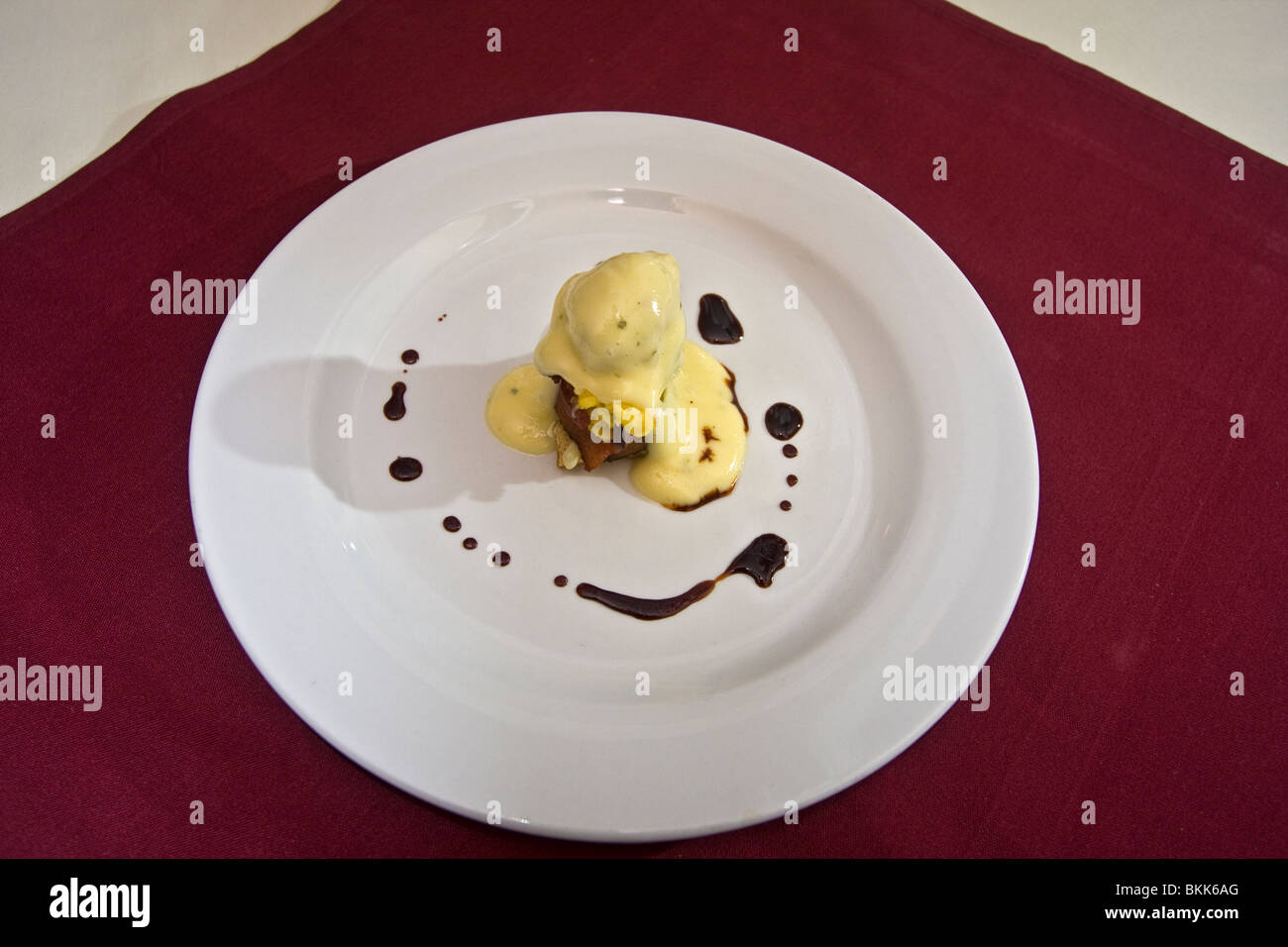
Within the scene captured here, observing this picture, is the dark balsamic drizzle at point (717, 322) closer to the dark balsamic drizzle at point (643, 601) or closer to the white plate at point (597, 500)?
the white plate at point (597, 500)

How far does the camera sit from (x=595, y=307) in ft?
6.10

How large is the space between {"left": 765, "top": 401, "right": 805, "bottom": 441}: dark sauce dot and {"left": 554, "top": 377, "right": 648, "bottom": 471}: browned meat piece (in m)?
0.34

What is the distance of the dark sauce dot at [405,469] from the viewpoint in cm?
210

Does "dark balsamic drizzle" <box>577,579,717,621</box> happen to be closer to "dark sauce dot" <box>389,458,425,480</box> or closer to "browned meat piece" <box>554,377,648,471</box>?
"browned meat piece" <box>554,377,648,471</box>

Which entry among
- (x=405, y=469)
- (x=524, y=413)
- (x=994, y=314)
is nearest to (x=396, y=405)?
(x=405, y=469)

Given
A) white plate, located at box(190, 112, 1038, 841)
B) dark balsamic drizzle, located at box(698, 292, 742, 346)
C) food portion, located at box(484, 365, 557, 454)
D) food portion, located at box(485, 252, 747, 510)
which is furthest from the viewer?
dark balsamic drizzle, located at box(698, 292, 742, 346)

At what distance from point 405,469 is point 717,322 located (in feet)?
2.97

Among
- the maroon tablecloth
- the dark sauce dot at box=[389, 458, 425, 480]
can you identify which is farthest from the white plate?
the maroon tablecloth

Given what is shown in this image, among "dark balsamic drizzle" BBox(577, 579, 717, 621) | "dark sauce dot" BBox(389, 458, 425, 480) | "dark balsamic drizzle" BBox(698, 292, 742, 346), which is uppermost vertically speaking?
"dark balsamic drizzle" BBox(698, 292, 742, 346)

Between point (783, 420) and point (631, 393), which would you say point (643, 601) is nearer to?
point (631, 393)

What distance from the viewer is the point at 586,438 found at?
80.4 inches

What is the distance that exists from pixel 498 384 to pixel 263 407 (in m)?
0.55

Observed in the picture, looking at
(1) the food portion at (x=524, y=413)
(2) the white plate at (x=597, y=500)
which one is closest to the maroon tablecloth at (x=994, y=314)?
(2) the white plate at (x=597, y=500)

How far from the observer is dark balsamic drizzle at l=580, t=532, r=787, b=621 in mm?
1971
